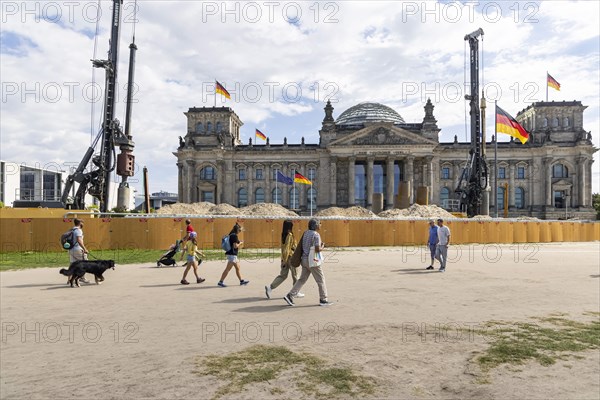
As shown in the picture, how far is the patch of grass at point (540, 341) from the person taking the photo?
6656mm

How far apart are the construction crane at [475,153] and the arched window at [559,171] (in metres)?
40.7

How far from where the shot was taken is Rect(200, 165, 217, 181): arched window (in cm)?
7850

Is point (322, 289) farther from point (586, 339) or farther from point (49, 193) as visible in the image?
point (49, 193)

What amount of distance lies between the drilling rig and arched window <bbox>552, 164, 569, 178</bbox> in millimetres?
70244

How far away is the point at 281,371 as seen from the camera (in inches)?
243

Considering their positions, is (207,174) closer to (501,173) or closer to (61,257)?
(501,173)

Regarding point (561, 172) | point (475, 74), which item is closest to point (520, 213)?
point (561, 172)

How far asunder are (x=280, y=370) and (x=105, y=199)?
30828mm

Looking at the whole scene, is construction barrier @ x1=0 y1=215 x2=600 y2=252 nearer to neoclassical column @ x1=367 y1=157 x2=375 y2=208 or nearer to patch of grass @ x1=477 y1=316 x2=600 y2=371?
patch of grass @ x1=477 y1=316 x2=600 y2=371

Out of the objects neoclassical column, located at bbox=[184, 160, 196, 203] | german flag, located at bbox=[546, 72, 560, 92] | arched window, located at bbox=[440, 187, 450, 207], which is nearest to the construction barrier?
german flag, located at bbox=[546, 72, 560, 92]

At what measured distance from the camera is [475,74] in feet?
140

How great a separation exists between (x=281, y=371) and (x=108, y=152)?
30744 mm

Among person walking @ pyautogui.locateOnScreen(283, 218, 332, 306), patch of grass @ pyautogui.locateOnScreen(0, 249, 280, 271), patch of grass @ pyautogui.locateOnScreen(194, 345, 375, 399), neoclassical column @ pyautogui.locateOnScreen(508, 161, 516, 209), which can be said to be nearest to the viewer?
patch of grass @ pyautogui.locateOnScreen(194, 345, 375, 399)

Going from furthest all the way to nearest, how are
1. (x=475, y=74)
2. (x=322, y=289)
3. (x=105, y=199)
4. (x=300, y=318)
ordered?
(x=475, y=74), (x=105, y=199), (x=322, y=289), (x=300, y=318)
